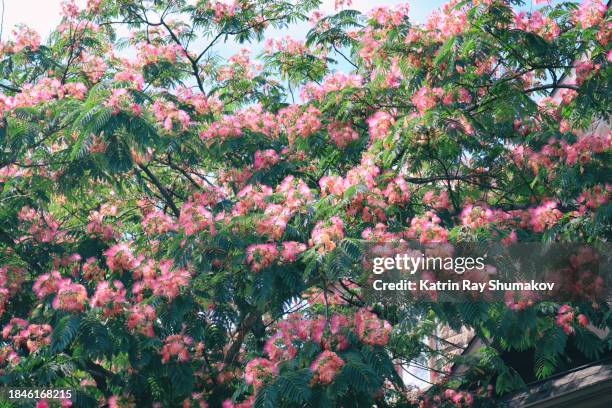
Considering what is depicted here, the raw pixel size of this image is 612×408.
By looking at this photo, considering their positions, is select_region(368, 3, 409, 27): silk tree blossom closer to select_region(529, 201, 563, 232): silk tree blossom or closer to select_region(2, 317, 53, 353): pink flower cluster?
select_region(529, 201, 563, 232): silk tree blossom

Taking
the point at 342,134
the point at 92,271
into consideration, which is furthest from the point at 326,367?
the point at 342,134

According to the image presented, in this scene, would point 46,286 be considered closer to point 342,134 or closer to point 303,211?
point 303,211

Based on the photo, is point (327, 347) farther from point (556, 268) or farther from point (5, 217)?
point (5, 217)

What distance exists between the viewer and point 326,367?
5.48 meters

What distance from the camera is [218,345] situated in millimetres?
7293

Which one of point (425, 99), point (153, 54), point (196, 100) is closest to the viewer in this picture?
point (425, 99)

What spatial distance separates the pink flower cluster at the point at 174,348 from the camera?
6234 mm

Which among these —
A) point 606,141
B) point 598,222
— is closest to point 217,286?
point 598,222

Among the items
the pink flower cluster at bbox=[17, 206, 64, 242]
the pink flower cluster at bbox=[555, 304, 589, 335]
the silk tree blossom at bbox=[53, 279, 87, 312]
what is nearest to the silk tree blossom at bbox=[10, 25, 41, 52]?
the pink flower cluster at bbox=[17, 206, 64, 242]

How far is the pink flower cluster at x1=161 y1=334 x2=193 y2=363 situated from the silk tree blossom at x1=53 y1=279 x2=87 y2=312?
689 millimetres

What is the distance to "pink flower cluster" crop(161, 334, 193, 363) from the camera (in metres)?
6.23

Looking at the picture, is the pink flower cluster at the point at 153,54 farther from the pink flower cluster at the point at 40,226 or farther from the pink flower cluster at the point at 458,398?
the pink flower cluster at the point at 458,398

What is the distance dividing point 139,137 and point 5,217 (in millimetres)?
1862

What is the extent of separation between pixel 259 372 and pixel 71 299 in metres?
1.54
